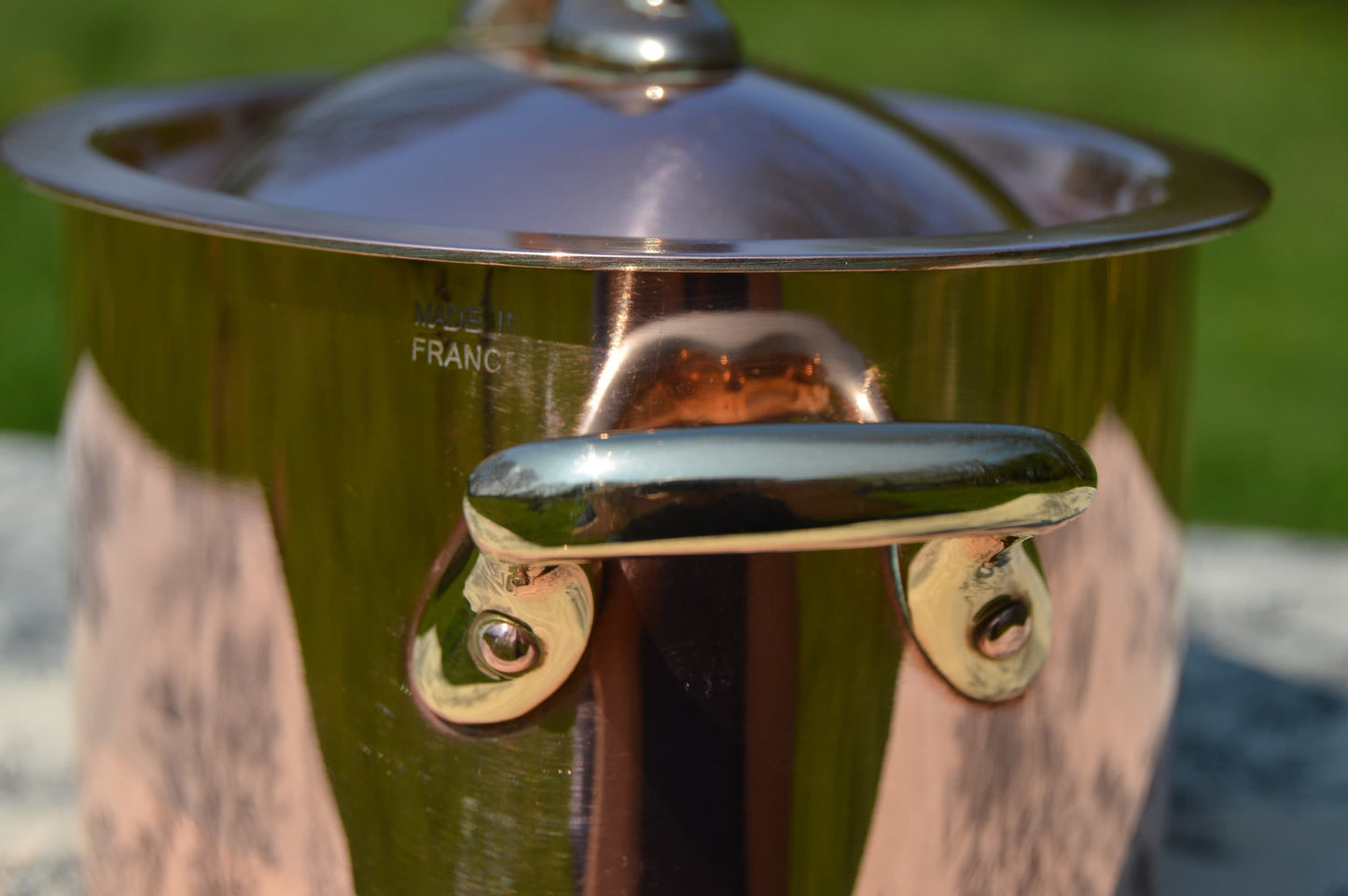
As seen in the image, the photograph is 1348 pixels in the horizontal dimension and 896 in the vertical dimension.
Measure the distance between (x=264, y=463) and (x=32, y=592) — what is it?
30.7 inches

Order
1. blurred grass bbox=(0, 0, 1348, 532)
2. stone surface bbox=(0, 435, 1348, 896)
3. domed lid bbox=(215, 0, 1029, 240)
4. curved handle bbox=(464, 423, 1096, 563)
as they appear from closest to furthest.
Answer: curved handle bbox=(464, 423, 1096, 563) < domed lid bbox=(215, 0, 1029, 240) < stone surface bbox=(0, 435, 1348, 896) < blurred grass bbox=(0, 0, 1348, 532)

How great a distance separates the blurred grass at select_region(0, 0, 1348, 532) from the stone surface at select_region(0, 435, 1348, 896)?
93 cm

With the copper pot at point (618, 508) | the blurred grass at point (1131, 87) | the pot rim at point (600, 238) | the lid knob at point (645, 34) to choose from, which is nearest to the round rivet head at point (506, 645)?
the copper pot at point (618, 508)

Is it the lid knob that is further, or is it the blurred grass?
the blurred grass

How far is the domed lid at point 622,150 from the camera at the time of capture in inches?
26.6

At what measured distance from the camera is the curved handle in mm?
508

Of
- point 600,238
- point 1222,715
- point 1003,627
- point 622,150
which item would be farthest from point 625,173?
point 1222,715

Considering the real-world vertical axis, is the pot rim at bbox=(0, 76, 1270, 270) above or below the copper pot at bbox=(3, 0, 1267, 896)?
above

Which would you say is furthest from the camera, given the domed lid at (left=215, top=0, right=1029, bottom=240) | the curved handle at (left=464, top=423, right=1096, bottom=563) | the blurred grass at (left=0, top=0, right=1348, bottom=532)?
the blurred grass at (left=0, top=0, right=1348, bottom=532)

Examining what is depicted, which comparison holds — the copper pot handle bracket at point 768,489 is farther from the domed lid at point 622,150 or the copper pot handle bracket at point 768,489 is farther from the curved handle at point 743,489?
the domed lid at point 622,150

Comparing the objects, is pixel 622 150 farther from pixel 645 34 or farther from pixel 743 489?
pixel 743 489

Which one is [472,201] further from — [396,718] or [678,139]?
[396,718]

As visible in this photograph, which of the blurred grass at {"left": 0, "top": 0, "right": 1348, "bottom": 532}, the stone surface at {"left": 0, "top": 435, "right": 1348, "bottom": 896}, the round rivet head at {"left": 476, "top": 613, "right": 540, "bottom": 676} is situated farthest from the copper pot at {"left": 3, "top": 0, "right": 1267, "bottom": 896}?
the blurred grass at {"left": 0, "top": 0, "right": 1348, "bottom": 532}

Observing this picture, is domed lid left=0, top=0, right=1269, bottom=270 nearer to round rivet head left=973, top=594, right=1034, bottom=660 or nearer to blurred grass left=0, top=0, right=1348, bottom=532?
round rivet head left=973, top=594, right=1034, bottom=660
